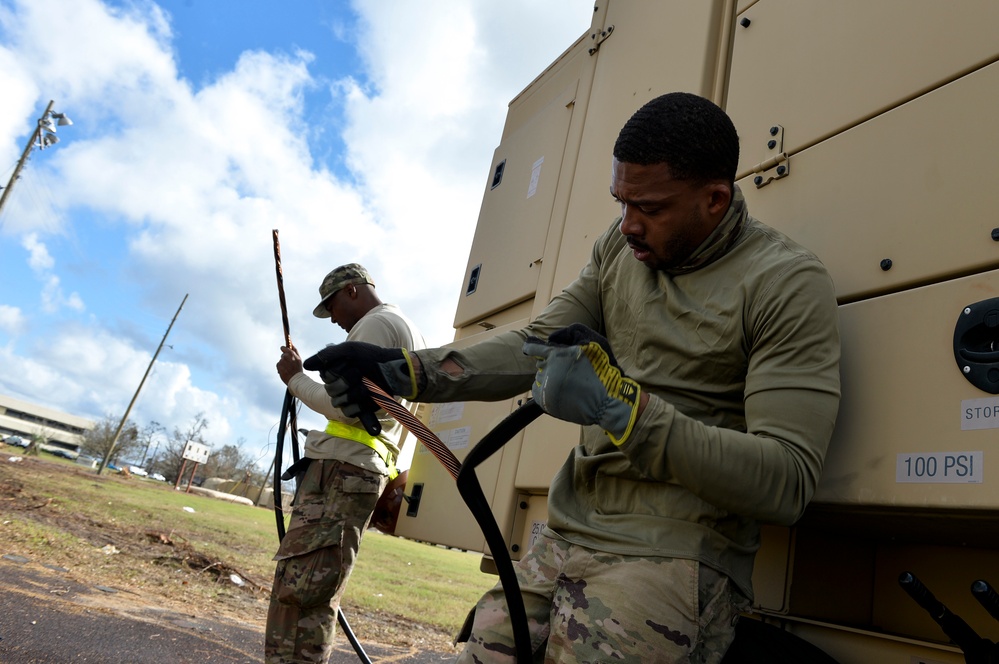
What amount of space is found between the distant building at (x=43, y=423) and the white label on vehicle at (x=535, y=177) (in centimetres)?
7749

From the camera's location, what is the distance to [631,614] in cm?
127

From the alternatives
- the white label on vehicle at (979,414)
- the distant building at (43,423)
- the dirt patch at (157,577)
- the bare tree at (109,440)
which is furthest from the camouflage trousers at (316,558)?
the distant building at (43,423)

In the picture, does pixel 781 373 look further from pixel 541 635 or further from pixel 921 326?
pixel 541 635

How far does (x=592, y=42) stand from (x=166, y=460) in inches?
2245

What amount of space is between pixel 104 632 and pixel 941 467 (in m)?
4.76

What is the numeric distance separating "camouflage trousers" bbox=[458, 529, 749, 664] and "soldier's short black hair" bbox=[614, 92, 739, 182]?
0.78m

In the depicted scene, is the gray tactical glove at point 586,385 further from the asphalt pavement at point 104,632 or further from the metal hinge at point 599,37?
the asphalt pavement at point 104,632

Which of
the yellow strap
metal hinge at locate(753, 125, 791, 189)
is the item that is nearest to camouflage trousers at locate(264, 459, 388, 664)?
the yellow strap

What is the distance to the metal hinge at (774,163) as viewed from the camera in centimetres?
188

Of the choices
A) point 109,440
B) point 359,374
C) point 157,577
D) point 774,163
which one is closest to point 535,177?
point 774,163

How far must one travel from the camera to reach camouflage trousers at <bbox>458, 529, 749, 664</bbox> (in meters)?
1.26

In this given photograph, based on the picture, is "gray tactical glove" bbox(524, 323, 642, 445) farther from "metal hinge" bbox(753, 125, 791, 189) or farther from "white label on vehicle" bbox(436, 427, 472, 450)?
"white label on vehicle" bbox(436, 427, 472, 450)

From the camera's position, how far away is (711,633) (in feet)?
4.35

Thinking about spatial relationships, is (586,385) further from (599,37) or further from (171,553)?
(171,553)
